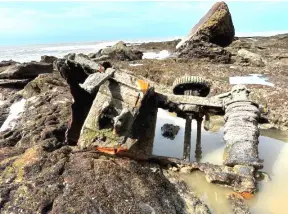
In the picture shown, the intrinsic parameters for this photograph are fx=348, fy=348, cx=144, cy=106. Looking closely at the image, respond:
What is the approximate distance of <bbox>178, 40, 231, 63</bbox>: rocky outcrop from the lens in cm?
1202

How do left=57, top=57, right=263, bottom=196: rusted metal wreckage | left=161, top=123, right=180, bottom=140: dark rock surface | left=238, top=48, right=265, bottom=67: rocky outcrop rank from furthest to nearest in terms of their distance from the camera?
1. left=238, top=48, right=265, bottom=67: rocky outcrop
2. left=161, top=123, right=180, bottom=140: dark rock surface
3. left=57, top=57, right=263, bottom=196: rusted metal wreckage

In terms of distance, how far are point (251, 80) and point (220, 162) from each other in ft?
15.4

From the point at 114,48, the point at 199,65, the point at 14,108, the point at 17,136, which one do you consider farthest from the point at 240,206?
the point at 114,48

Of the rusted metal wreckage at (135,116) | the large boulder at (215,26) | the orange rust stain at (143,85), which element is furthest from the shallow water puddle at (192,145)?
the large boulder at (215,26)

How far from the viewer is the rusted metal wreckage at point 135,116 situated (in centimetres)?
405

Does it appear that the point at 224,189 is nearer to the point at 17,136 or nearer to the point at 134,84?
the point at 134,84

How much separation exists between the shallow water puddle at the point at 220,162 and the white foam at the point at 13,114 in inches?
96.3

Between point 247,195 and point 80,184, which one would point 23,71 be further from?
point 247,195

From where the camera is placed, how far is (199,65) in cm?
1107

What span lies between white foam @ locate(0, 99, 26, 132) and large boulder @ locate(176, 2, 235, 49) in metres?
7.84

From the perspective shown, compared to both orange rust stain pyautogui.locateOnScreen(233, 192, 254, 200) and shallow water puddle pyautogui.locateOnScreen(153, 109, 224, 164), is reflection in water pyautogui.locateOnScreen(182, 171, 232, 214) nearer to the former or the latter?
orange rust stain pyautogui.locateOnScreen(233, 192, 254, 200)

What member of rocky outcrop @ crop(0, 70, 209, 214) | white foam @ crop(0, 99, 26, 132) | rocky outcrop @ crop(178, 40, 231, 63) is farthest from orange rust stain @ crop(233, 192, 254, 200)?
rocky outcrop @ crop(178, 40, 231, 63)

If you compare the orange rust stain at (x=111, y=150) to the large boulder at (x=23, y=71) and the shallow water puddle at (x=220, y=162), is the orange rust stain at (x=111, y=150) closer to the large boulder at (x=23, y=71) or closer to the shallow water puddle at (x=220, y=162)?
the shallow water puddle at (x=220, y=162)

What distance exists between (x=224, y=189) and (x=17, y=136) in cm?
300
